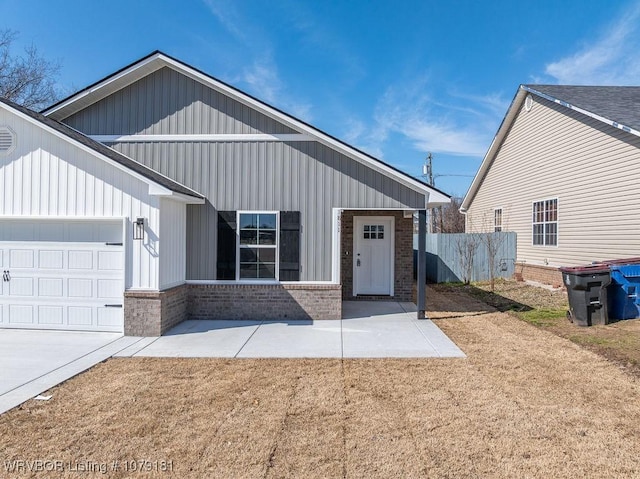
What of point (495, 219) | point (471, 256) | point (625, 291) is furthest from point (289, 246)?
point (495, 219)

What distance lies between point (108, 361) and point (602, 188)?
1269 centimetres

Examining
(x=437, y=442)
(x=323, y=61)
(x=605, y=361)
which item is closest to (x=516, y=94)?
(x=323, y=61)

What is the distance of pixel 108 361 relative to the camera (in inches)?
215

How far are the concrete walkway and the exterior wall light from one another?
1.90 meters

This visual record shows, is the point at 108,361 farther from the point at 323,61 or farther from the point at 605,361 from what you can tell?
the point at 323,61

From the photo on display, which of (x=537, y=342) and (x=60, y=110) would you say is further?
(x=60, y=110)

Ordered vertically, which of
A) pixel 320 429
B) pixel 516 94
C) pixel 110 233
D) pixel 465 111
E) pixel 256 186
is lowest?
pixel 320 429

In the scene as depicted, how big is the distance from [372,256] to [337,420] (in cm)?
705

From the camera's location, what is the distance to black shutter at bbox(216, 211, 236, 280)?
8.09 meters

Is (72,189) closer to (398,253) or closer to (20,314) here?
(20,314)

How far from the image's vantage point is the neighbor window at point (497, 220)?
54.3ft

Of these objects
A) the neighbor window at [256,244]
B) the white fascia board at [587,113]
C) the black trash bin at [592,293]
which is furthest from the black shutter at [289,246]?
the white fascia board at [587,113]

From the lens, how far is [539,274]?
13.3 m

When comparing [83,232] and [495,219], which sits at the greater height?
[495,219]
